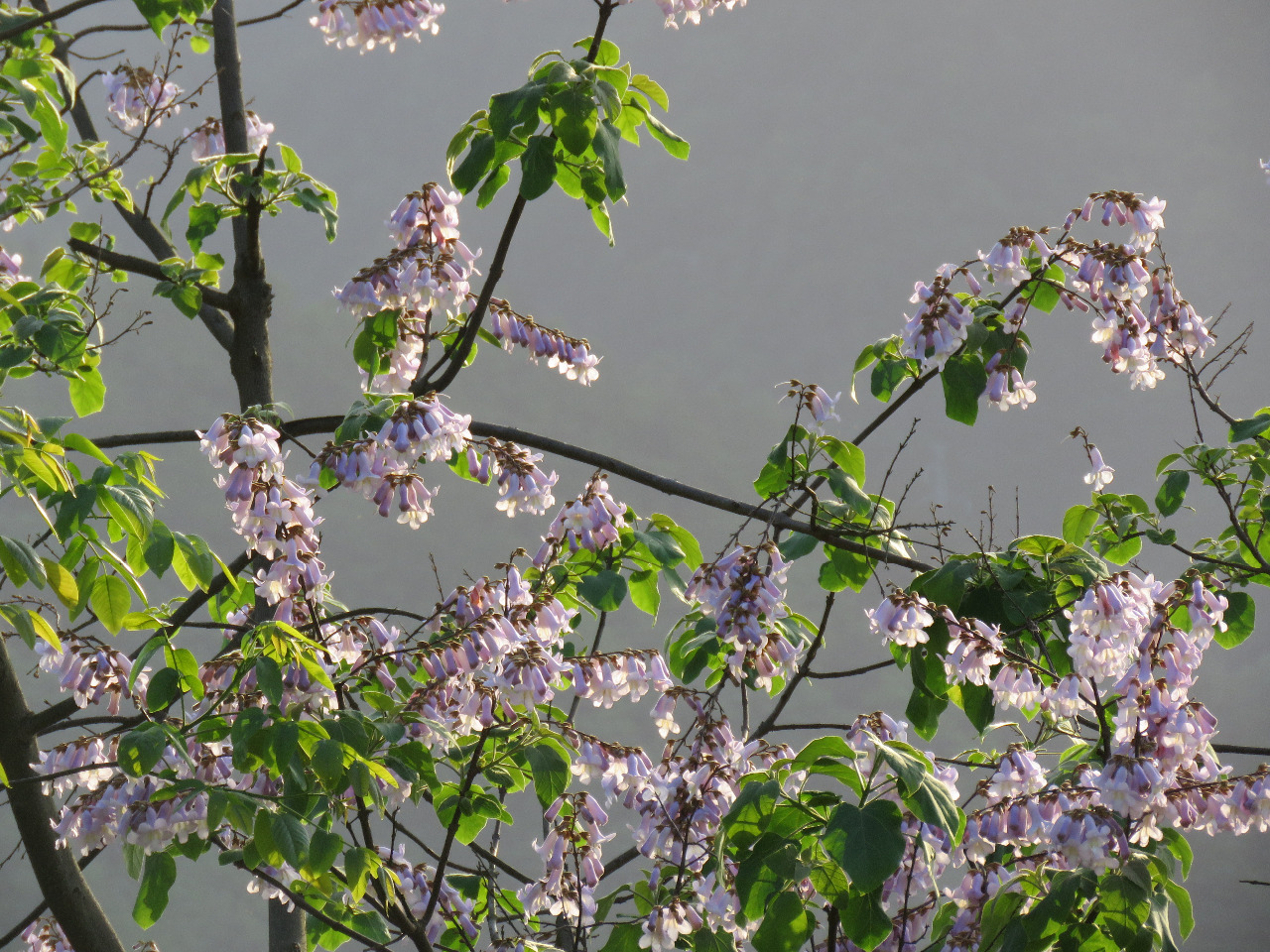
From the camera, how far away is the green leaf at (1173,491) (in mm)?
2461

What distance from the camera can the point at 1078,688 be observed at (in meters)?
1.99

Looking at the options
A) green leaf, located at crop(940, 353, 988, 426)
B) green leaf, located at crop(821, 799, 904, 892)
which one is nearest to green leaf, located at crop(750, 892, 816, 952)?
green leaf, located at crop(821, 799, 904, 892)

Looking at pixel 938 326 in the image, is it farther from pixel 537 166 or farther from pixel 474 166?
pixel 474 166

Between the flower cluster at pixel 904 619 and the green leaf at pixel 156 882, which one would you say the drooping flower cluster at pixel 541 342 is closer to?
the flower cluster at pixel 904 619

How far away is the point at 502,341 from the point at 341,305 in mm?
539

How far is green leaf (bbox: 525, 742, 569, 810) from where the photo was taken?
1.83 meters

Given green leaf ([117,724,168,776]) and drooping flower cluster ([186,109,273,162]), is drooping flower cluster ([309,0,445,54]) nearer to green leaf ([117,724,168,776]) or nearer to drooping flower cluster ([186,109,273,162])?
drooping flower cluster ([186,109,273,162])

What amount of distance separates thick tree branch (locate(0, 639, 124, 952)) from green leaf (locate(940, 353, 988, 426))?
213 cm

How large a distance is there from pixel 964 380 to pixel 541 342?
1.06 metres

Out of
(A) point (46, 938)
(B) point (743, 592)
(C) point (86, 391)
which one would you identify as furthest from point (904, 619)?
(A) point (46, 938)

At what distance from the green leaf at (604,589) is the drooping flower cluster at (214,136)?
211 cm

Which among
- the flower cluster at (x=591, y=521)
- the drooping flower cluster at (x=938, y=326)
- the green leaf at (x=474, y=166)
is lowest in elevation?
the flower cluster at (x=591, y=521)

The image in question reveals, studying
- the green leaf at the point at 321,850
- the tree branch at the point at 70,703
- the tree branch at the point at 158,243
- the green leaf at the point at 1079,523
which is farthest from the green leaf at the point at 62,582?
the green leaf at the point at 1079,523

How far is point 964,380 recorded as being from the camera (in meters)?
2.19
